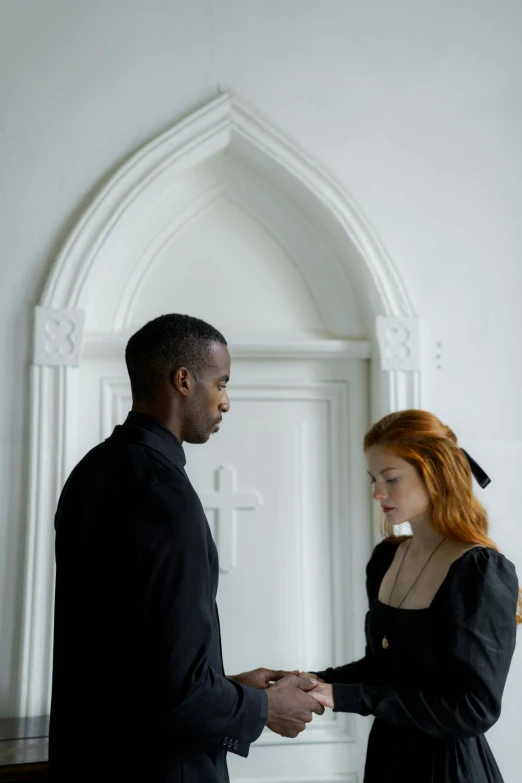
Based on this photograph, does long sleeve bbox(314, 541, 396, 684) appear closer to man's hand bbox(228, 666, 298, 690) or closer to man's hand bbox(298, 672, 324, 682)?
man's hand bbox(298, 672, 324, 682)

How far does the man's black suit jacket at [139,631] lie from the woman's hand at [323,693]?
0.30m

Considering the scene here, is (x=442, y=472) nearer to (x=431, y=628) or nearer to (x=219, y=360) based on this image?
(x=431, y=628)

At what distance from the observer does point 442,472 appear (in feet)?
6.83

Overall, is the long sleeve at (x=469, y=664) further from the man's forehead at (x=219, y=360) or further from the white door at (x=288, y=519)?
the white door at (x=288, y=519)

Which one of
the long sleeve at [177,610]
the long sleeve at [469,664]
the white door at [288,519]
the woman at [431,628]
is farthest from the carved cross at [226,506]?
the long sleeve at [177,610]

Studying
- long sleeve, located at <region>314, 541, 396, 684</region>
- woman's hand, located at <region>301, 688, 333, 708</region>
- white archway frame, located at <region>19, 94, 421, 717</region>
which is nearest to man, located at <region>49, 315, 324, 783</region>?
woman's hand, located at <region>301, 688, 333, 708</region>

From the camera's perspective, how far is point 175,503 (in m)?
1.51

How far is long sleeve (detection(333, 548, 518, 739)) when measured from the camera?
182 cm

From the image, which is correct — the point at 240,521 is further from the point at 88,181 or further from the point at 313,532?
the point at 88,181

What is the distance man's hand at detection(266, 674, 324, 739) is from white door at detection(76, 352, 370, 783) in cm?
103

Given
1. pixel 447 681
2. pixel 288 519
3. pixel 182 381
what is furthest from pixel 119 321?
pixel 447 681

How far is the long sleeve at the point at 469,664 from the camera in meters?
1.82

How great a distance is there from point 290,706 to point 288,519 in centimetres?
122

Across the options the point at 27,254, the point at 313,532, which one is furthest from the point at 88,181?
the point at 313,532
